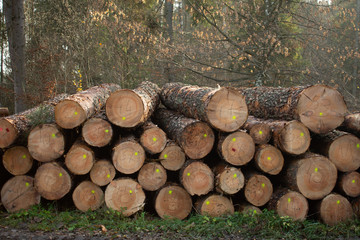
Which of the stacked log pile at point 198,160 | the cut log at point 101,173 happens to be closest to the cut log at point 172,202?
the stacked log pile at point 198,160

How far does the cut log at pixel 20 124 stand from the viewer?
5066 mm

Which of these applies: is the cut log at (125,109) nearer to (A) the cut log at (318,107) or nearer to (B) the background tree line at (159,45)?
(A) the cut log at (318,107)

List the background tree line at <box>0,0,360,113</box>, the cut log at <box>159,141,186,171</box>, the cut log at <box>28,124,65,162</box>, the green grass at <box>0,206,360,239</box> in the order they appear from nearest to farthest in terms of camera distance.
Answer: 1. the green grass at <box>0,206,360,239</box>
2. the cut log at <box>28,124,65,162</box>
3. the cut log at <box>159,141,186,171</box>
4. the background tree line at <box>0,0,360,113</box>

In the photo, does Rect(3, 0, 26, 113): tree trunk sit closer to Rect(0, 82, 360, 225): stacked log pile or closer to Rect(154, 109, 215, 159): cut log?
Rect(0, 82, 360, 225): stacked log pile

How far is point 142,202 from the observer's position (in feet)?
16.9

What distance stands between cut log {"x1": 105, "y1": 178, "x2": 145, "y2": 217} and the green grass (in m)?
0.12

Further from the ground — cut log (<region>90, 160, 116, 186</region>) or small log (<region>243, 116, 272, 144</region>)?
small log (<region>243, 116, 272, 144</region>)

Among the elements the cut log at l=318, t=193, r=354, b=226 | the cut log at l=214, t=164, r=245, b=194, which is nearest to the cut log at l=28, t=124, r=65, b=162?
the cut log at l=214, t=164, r=245, b=194

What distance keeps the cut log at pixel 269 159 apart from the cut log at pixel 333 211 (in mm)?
834

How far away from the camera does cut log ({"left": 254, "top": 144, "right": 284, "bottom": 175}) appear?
4.99 m

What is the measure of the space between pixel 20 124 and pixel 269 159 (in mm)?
3930

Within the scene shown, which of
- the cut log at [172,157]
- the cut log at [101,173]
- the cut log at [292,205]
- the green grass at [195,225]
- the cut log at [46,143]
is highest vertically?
the cut log at [46,143]

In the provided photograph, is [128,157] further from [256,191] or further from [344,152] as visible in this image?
[344,152]

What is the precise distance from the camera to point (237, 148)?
16.2 feet
